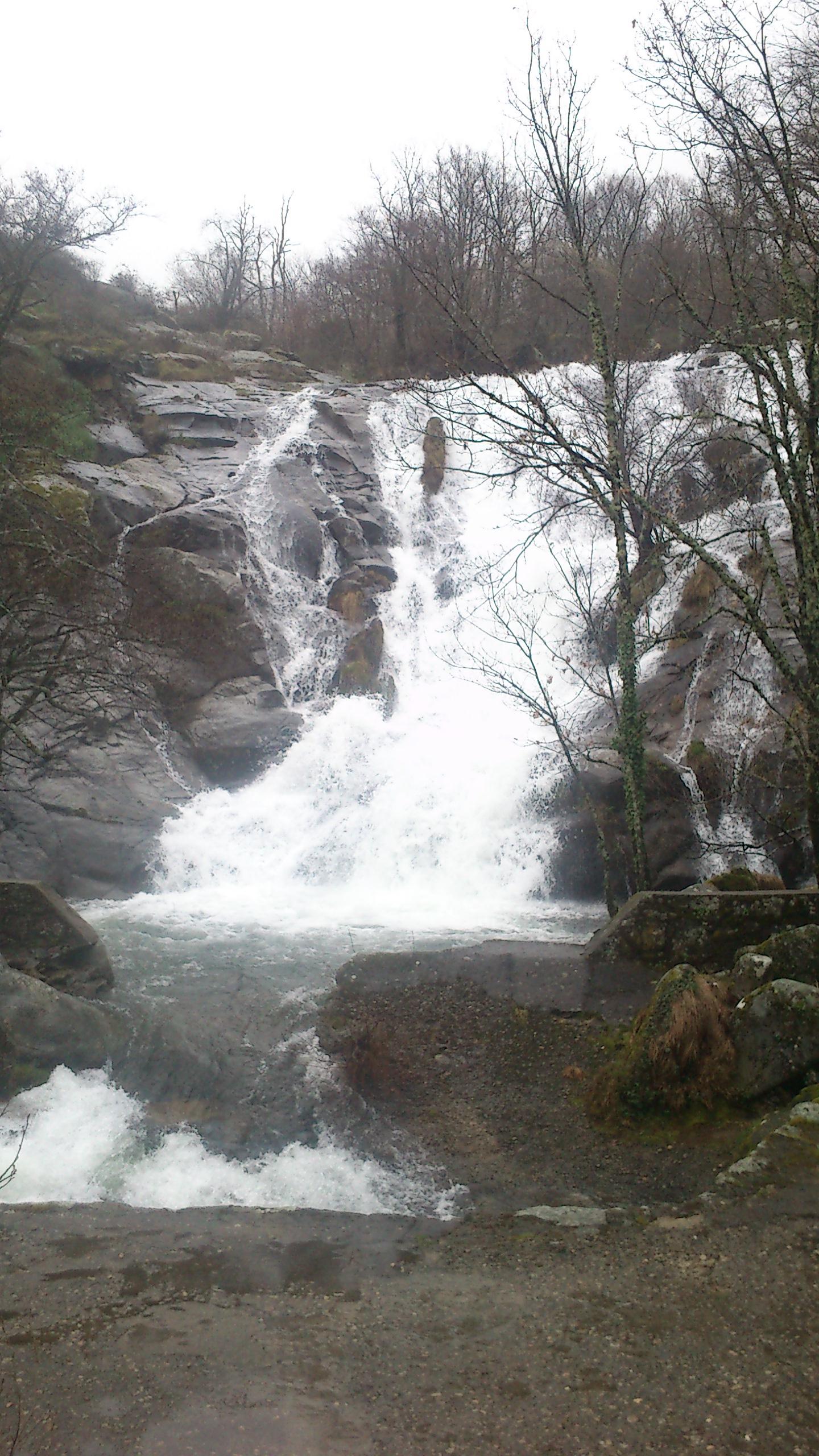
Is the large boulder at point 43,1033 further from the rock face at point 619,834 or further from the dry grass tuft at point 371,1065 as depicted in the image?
the rock face at point 619,834

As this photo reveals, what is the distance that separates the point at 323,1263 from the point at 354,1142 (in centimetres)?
170

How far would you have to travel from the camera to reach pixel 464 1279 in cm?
409

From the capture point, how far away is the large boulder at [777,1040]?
5.54m

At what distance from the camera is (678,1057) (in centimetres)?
577

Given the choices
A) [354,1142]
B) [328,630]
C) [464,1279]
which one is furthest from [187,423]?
[464,1279]

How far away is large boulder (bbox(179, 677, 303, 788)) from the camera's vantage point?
52.9ft

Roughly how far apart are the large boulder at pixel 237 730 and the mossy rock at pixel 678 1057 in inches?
435

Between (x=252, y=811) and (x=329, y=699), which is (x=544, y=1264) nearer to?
(x=252, y=811)

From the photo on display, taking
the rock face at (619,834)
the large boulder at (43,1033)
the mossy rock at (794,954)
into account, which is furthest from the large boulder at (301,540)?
the mossy rock at (794,954)

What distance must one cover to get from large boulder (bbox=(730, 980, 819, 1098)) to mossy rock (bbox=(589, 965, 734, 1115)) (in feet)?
0.35

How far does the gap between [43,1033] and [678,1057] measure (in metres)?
4.73

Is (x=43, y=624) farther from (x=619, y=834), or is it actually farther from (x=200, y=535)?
(x=200, y=535)

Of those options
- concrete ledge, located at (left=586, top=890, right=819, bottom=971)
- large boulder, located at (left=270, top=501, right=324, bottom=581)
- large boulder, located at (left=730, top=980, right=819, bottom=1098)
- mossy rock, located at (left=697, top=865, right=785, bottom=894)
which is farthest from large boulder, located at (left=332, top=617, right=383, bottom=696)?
large boulder, located at (left=730, top=980, right=819, bottom=1098)

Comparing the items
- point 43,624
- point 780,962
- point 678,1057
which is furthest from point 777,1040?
point 43,624
